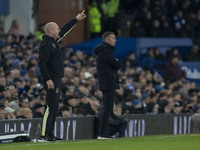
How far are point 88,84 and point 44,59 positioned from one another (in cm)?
670

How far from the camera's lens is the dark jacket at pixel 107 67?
512 inches

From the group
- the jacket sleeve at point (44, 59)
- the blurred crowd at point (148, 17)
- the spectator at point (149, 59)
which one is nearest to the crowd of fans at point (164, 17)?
the blurred crowd at point (148, 17)

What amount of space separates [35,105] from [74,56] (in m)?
6.37

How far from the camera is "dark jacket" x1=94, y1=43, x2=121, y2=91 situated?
42.7 feet

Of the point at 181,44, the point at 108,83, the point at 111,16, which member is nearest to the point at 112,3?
the point at 111,16

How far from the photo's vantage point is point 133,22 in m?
26.9

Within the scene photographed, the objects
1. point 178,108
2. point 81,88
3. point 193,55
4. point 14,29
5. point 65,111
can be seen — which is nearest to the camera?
point 65,111

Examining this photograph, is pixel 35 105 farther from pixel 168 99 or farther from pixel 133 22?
pixel 133 22

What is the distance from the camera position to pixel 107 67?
43.0ft

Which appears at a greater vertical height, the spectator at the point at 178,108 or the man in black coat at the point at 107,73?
the man in black coat at the point at 107,73

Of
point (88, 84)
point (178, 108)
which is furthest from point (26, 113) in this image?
point (178, 108)

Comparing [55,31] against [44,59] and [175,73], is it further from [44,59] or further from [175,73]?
[175,73]

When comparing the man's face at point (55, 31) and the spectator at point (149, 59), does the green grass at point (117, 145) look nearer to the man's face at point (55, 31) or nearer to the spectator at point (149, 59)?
the man's face at point (55, 31)

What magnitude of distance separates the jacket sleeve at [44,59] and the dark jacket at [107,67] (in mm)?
1236
